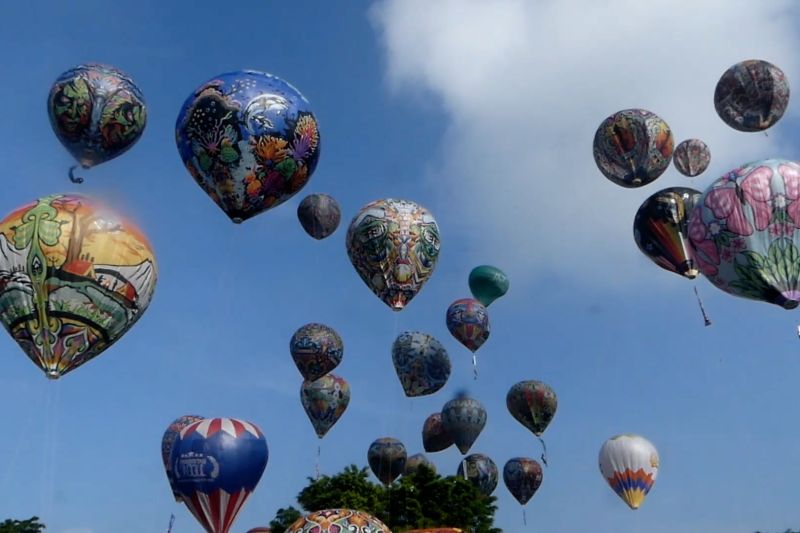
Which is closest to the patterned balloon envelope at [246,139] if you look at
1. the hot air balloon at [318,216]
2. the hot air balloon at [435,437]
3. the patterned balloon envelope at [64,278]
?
the patterned balloon envelope at [64,278]

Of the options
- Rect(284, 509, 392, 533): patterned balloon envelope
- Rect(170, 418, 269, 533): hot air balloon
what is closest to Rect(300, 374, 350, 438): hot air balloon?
Rect(170, 418, 269, 533): hot air balloon

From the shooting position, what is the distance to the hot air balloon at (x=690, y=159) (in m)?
23.8

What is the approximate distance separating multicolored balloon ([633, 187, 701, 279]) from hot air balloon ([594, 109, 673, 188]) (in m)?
0.72

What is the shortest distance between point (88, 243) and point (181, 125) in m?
3.19

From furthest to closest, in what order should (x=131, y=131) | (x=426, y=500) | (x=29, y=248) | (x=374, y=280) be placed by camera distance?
(x=426, y=500) → (x=374, y=280) → (x=131, y=131) → (x=29, y=248)

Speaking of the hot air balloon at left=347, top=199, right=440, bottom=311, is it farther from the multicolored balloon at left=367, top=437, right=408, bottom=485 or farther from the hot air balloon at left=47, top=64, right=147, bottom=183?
the multicolored balloon at left=367, top=437, right=408, bottom=485

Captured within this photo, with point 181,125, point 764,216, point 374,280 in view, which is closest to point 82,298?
point 181,125

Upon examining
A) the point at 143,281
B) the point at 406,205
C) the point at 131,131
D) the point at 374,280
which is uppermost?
the point at 131,131

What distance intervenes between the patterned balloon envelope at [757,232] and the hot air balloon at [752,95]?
18.6 feet

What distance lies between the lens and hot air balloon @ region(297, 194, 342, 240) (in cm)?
2481

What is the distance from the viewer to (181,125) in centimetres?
1563

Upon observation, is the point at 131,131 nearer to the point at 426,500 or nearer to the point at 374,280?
the point at 374,280

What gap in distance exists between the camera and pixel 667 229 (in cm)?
1994

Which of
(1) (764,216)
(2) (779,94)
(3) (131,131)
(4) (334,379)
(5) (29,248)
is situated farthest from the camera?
(4) (334,379)
